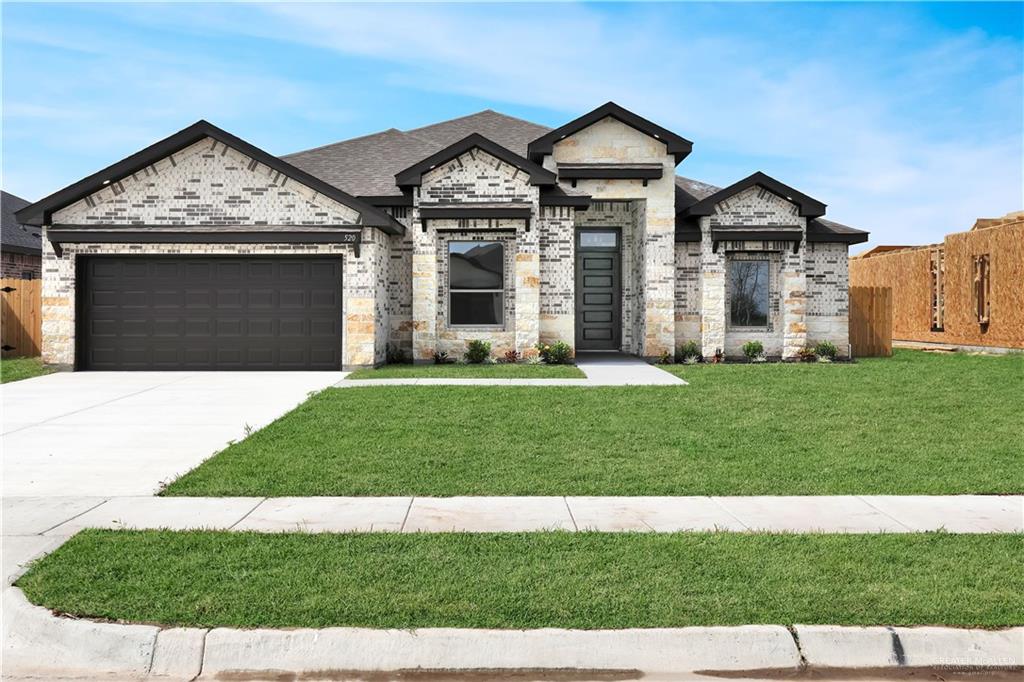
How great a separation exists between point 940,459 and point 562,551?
5.40 meters

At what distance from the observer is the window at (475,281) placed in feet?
62.1

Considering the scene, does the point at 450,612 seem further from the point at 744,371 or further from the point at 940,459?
the point at 744,371

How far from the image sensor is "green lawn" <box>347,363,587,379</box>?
1562cm

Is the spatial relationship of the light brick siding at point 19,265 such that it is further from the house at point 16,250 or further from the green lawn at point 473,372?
the green lawn at point 473,372

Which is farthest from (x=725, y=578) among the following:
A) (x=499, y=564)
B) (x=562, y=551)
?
(x=499, y=564)

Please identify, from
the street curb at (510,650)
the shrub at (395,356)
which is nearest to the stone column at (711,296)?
the shrub at (395,356)

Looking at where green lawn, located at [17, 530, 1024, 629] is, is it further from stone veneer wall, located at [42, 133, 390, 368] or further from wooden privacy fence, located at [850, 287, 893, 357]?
wooden privacy fence, located at [850, 287, 893, 357]

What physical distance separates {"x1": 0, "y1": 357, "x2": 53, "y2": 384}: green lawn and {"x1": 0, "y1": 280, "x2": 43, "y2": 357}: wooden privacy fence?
1041mm

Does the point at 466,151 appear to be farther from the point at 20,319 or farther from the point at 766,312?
the point at 20,319

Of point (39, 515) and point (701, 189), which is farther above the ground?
point (701, 189)

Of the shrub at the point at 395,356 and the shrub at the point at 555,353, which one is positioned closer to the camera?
the shrub at the point at 555,353

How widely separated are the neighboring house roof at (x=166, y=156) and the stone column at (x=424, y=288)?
1557 mm

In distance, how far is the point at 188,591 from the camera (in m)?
4.64

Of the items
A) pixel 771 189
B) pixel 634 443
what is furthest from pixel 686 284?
pixel 634 443
